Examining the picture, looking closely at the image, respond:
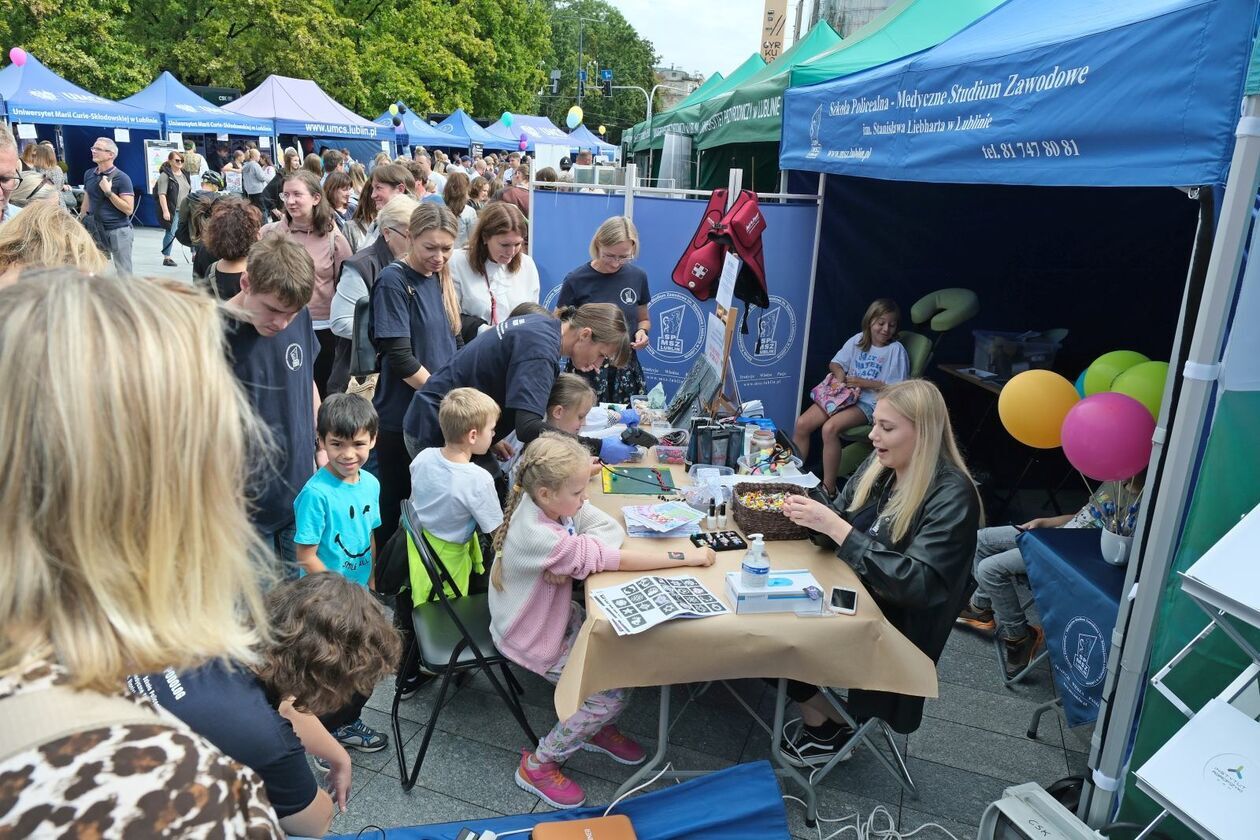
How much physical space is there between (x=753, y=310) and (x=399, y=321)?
2.82m

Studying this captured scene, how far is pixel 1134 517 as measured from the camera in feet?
9.95

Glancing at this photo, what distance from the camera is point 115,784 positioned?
29.0 inches

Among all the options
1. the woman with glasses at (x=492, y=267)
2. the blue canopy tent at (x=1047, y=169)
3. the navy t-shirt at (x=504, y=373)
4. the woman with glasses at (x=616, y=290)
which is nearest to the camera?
the blue canopy tent at (x=1047, y=169)

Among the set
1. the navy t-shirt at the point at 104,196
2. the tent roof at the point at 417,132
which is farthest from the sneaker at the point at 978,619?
the tent roof at the point at 417,132

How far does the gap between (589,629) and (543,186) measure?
4740mm

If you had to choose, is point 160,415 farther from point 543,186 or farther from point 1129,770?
point 543,186

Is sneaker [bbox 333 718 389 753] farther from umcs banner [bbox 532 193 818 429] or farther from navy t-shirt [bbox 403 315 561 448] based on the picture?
umcs banner [bbox 532 193 818 429]

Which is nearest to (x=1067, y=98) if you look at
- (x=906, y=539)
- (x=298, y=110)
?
(x=906, y=539)

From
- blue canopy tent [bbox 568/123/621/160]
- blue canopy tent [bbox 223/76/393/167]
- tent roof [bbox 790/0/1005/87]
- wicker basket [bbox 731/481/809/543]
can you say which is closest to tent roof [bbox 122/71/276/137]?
blue canopy tent [bbox 223/76/393/167]

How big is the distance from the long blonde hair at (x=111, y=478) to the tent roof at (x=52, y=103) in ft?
56.1

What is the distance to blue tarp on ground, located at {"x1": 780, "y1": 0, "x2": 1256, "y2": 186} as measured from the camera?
2.15 metres

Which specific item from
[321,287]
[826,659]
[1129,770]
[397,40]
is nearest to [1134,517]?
[1129,770]

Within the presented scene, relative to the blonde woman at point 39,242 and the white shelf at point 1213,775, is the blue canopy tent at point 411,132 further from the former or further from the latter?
the white shelf at point 1213,775

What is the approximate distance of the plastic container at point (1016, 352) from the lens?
5453 mm
